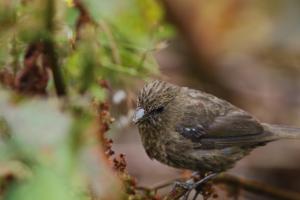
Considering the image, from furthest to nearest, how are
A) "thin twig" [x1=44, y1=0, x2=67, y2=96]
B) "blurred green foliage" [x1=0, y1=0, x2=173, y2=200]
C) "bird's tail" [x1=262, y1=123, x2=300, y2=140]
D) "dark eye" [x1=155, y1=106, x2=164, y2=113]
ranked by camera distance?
1. "bird's tail" [x1=262, y1=123, x2=300, y2=140]
2. "dark eye" [x1=155, y1=106, x2=164, y2=113]
3. "thin twig" [x1=44, y1=0, x2=67, y2=96]
4. "blurred green foliage" [x1=0, y1=0, x2=173, y2=200]

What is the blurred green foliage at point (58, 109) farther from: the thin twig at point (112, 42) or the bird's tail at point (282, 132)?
the bird's tail at point (282, 132)

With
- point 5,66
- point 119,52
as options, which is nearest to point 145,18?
point 119,52

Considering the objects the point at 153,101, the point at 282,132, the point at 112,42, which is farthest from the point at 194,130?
the point at 112,42

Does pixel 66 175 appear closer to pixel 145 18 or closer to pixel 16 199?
pixel 16 199

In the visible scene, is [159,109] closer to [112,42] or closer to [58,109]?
[112,42]

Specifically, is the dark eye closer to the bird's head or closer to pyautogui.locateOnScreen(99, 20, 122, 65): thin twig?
the bird's head

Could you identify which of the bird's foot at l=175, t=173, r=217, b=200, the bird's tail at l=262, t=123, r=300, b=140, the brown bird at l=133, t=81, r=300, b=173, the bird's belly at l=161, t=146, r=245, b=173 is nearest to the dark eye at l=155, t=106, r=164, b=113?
the brown bird at l=133, t=81, r=300, b=173

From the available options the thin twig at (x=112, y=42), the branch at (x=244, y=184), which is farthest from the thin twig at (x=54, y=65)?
the branch at (x=244, y=184)
